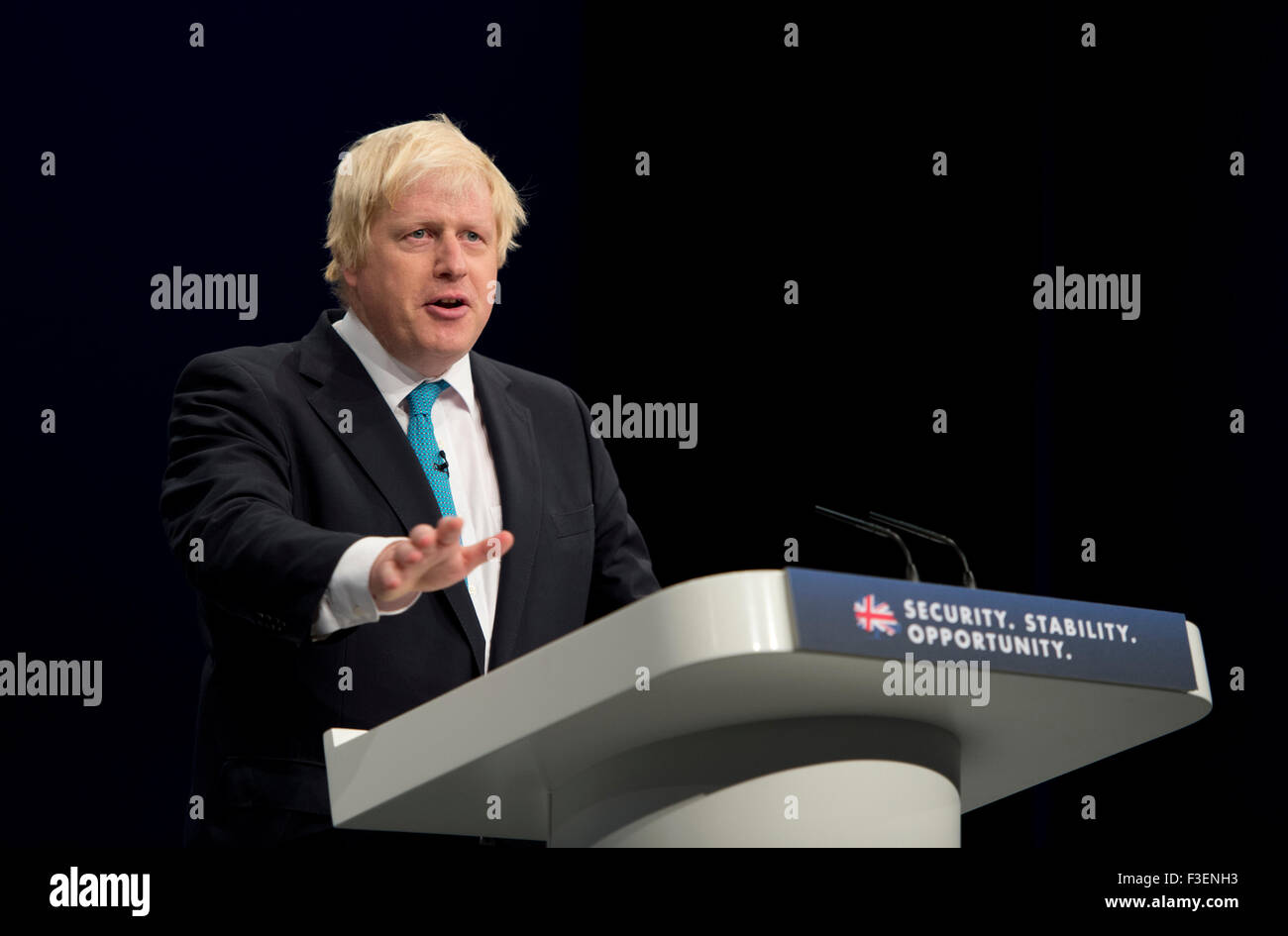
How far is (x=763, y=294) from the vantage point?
3102 mm

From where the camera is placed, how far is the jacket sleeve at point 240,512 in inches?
55.5

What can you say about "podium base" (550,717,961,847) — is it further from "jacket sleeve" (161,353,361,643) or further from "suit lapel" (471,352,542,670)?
"suit lapel" (471,352,542,670)

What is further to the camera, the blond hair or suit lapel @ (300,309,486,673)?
the blond hair

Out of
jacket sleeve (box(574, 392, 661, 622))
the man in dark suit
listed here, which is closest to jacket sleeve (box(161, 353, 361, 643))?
the man in dark suit

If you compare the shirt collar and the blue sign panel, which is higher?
the shirt collar

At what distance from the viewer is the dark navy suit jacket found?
1724 mm

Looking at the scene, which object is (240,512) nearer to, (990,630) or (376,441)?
(376,441)

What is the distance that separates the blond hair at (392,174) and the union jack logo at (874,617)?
1232 mm

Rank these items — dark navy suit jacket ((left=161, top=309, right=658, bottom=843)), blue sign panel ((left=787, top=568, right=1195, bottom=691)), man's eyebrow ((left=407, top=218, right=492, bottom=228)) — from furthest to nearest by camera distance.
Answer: man's eyebrow ((left=407, top=218, right=492, bottom=228)) < dark navy suit jacket ((left=161, top=309, right=658, bottom=843)) < blue sign panel ((left=787, top=568, right=1195, bottom=691))

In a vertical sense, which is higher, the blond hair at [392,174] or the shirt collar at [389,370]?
the blond hair at [392,174]

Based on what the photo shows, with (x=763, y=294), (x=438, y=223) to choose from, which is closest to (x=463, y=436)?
(x=438, y=223)

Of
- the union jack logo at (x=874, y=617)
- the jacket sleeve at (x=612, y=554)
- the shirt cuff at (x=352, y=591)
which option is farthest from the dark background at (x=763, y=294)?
the union jack logo at (x=874, y=617)

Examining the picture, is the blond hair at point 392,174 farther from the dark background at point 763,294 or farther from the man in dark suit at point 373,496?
the dark background at point 763,294
